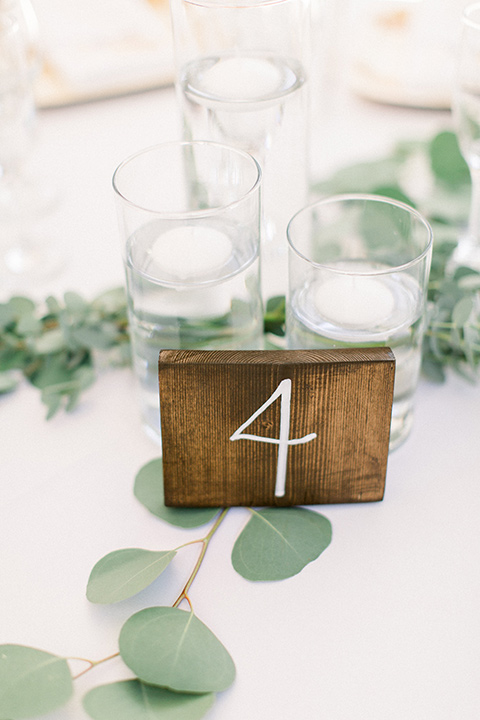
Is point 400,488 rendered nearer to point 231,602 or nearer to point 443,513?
point 443,513

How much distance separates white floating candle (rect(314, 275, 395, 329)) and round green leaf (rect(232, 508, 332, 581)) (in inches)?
5.2

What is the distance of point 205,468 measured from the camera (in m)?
0.48

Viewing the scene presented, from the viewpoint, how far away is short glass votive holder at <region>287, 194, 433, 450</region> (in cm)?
48

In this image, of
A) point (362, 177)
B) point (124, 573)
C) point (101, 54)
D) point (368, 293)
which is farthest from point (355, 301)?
point (101, 54)

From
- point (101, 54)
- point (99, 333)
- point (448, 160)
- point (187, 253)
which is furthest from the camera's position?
point (101, 54)

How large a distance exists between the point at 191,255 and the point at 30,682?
0.27 meters

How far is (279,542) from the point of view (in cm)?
47

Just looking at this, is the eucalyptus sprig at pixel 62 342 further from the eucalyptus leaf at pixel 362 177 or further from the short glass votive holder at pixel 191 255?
the eucalyptus leaf at pixel 362 177

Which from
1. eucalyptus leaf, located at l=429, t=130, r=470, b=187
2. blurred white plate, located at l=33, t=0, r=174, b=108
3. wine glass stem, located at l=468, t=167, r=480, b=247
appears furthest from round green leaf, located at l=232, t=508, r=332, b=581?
blurred white plate, located at l=33, t=0, r=174, b=108

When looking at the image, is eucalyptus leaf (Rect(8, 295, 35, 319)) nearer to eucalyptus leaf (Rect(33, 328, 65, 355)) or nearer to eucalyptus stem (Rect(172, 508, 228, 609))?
eucalyptus leaf (Rect(33, 328, 65, 355))

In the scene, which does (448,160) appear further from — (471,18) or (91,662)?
(91,662)

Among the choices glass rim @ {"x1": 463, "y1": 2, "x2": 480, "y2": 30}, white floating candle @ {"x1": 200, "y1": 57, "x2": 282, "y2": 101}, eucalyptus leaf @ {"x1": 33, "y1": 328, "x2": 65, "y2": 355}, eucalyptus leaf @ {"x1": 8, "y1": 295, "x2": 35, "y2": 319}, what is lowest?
eucalyptus leaf @ {"x1": 33, "y1": 328, "x2": 65, "y2": 355}

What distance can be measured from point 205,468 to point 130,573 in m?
0.08

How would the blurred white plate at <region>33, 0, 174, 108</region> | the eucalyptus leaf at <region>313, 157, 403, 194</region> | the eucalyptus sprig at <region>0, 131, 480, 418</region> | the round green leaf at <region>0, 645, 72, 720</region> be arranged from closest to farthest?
the round green leaf at <region>0, 645, 72, 720</region>
the eucalyptus sprig at <region>0, 131, 480, 418</region>
the eucalyptus leaf at <region>313, 157, 403, 194</region>
the blurred white plate at <region>33, 0, 174, 108</region>
